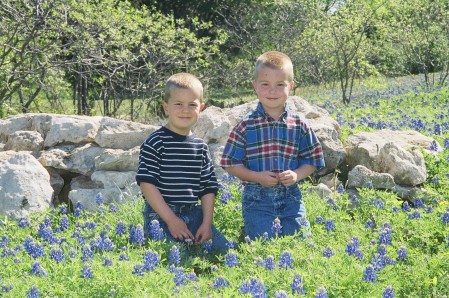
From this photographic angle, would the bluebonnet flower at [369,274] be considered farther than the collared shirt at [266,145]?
No

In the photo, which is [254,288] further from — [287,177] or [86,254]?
[287,177]

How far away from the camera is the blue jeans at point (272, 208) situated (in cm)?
498

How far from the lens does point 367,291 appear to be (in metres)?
3.45

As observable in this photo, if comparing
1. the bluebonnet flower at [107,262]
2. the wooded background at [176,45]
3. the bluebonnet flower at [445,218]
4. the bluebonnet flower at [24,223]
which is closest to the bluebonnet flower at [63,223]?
the bluebonnet flower at [24,223]

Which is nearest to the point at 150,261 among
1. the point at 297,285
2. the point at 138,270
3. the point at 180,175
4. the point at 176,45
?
the point at 138,270

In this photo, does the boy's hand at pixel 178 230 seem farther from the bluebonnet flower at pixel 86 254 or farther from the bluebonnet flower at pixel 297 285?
the bluebonnet flower at pixel 297 285

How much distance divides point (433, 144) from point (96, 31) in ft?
20.3

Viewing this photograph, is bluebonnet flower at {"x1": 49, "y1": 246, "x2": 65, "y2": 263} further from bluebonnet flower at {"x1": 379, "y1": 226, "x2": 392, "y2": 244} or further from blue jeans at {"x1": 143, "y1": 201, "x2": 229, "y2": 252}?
bluebonnet flower at {"x1": 379, "y1": 226, "x2": 392, "y2": 244}

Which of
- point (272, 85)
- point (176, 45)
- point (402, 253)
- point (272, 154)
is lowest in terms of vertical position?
point (402, 253)

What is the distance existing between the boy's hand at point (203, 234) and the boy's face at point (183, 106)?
79 cm

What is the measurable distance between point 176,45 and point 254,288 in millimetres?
10861

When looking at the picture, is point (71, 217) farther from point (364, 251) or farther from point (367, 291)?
point (367, 291)

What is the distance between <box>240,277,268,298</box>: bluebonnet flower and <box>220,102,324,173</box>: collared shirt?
1919mm

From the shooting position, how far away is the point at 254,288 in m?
3.22
